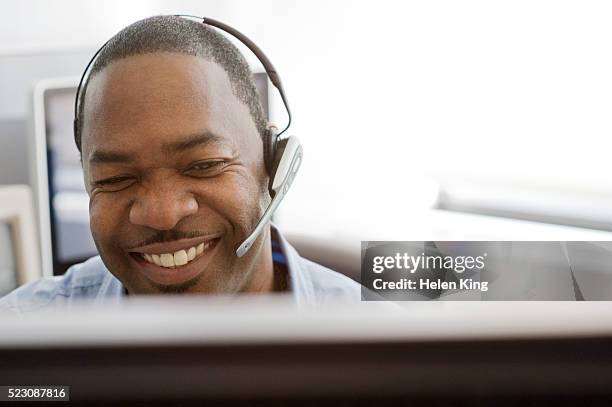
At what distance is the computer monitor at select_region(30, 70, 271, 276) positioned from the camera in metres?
0.87

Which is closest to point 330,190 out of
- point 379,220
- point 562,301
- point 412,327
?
point 379,220

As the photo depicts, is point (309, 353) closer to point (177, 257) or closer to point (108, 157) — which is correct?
point (177, 257)

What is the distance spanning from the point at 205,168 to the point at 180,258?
0.43 feet

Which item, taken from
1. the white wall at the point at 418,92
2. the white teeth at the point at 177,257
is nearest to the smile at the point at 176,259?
the white teeth at the point at 177,257

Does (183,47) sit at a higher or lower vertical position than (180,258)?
higher

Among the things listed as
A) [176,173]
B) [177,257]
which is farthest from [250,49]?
[177,257]

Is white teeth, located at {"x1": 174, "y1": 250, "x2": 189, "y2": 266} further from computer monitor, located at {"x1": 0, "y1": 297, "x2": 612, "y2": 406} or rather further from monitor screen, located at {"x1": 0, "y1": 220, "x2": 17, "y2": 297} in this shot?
monitor screen, located at {"x1": 0, "y1": 220, "x2": 17, "y2": 297}

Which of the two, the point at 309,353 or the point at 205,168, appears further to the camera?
the point at 309,353

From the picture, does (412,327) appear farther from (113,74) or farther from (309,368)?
(113,74)

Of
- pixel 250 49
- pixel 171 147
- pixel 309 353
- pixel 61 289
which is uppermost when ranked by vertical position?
pixel 250 49

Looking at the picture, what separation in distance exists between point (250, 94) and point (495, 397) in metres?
0.55

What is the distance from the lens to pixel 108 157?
845mm

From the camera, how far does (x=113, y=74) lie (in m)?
0.84

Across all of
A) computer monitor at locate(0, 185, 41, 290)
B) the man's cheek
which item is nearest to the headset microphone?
the man's cheek
